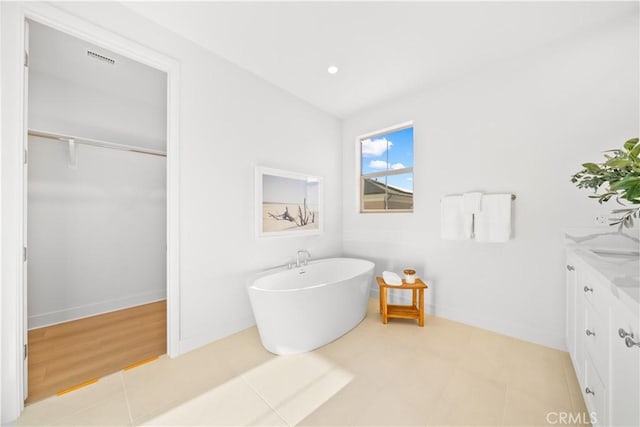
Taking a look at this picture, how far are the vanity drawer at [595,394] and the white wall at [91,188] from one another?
3678 millimetres

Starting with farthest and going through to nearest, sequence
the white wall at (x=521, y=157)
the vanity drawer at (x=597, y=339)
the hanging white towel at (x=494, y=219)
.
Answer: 1. the hanging white towel at (x=494, y=219)
2. the white wall at (x=521, y=157)
3. the vanity drawer at (x=597, y=339)

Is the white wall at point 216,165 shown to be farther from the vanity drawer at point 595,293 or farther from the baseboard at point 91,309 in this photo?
the vanity drawer at point 595,293

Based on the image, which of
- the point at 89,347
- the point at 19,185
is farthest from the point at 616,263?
the point at 89,347

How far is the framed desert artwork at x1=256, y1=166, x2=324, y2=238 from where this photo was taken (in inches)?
95.0

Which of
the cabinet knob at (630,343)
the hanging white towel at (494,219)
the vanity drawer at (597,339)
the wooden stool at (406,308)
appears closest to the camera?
the cabinet knob at (630,343)

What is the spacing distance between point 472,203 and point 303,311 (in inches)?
72.8

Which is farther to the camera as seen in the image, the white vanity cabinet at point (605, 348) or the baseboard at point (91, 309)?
the baseboard at point (91, 309)

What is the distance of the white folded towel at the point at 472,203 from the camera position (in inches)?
86.2

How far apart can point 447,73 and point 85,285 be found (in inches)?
172

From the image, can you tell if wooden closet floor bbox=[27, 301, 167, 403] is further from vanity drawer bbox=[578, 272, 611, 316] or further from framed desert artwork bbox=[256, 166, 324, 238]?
vanity drawer bbox=[578, 272, 611, 316]

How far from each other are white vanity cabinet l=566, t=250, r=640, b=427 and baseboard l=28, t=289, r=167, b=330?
3.82 metres

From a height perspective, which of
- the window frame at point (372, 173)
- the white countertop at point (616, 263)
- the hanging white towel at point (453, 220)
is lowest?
the white countertop at point (616, 263)

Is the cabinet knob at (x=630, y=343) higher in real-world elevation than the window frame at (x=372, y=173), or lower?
lower

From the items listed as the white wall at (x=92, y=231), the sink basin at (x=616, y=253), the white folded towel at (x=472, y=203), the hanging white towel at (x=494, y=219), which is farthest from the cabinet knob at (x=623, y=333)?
the white wall at (x=92, y=231)
